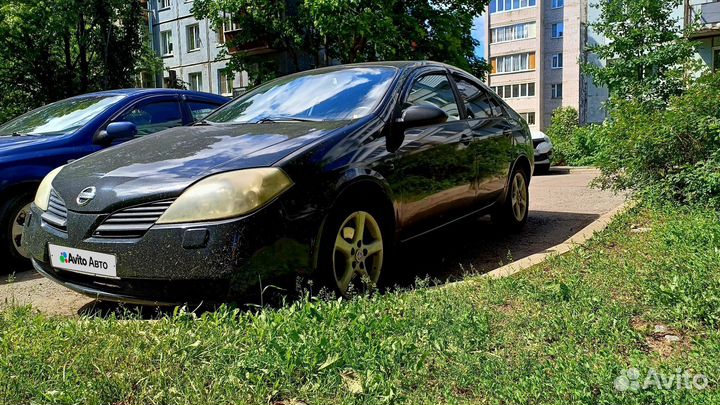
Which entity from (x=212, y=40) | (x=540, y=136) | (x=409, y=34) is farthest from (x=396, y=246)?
(x=212, y=40)

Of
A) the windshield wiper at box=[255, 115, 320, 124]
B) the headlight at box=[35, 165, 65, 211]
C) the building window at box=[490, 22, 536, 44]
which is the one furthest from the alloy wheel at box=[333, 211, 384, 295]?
the building window at box=[490, 22, 536, 44]

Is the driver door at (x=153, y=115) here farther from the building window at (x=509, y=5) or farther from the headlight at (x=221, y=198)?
the building window at (x=509, y=5)

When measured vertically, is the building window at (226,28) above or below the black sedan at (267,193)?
above

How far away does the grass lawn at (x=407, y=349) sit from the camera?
88.3 inches

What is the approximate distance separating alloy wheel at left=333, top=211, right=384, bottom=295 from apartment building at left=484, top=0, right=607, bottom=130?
5441 cm

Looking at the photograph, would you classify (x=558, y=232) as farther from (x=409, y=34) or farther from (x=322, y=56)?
(x=322, y=56)

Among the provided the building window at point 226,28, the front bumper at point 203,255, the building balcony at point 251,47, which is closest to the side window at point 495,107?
the front bumper at point 203,255

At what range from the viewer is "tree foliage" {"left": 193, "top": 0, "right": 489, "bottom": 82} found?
2352 cm

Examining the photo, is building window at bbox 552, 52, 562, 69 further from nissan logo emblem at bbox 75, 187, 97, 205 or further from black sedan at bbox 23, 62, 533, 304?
nissan logo emblem at bbox 75, 187, 97, 205

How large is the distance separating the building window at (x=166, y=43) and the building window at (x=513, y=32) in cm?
3463

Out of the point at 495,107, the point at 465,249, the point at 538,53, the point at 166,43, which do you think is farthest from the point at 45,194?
the point at 538,53

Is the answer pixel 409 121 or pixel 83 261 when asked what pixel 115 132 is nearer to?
pixel 83 261

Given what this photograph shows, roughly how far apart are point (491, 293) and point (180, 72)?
38583mm

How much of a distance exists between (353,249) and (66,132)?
3.33 meters
